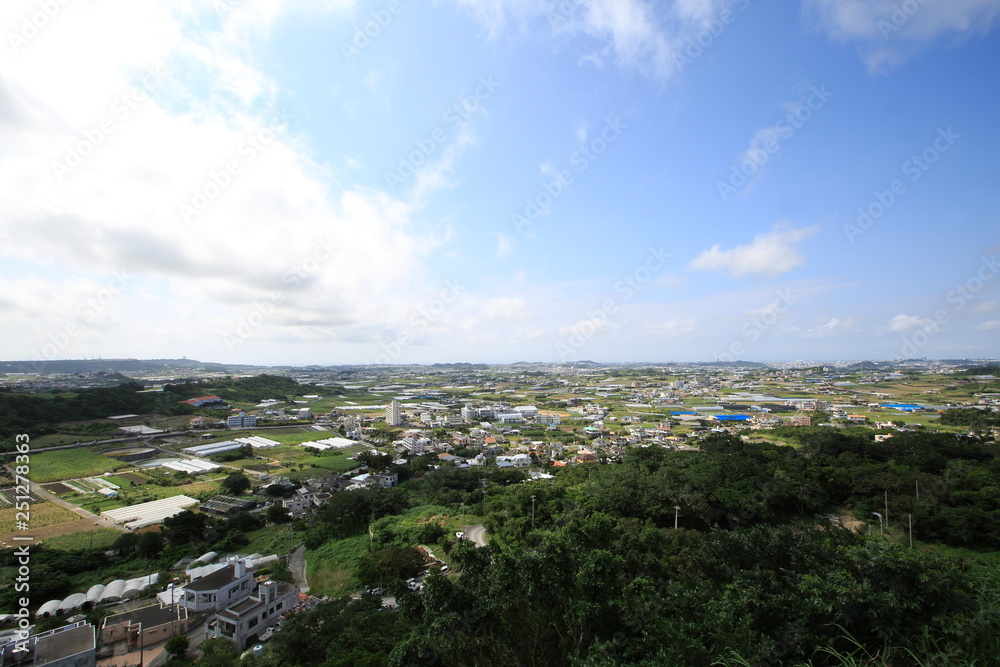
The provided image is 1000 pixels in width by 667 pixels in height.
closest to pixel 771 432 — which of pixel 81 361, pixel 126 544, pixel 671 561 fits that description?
pixel 671 561

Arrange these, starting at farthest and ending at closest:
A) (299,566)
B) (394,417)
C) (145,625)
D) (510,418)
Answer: (510,418) → (394,417) → (299,566) → (145,625)

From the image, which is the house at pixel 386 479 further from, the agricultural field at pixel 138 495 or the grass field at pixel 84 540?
the grass field at pixel 84 540

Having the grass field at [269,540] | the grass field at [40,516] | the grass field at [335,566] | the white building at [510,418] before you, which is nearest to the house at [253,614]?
the grass field at [335,566]

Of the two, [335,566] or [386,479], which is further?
[386,479]

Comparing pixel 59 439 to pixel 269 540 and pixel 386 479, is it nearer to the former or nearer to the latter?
pixel 386 479

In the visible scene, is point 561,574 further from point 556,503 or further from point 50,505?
point 50,505

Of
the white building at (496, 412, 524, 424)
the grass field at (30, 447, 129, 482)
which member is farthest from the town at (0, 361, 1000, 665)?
the white building at (496, 412, 524, 424)

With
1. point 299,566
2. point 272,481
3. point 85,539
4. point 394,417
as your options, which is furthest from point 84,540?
point 394,417

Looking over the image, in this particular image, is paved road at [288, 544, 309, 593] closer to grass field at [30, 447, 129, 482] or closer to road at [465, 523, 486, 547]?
road at [465, 523, 486, 547]
